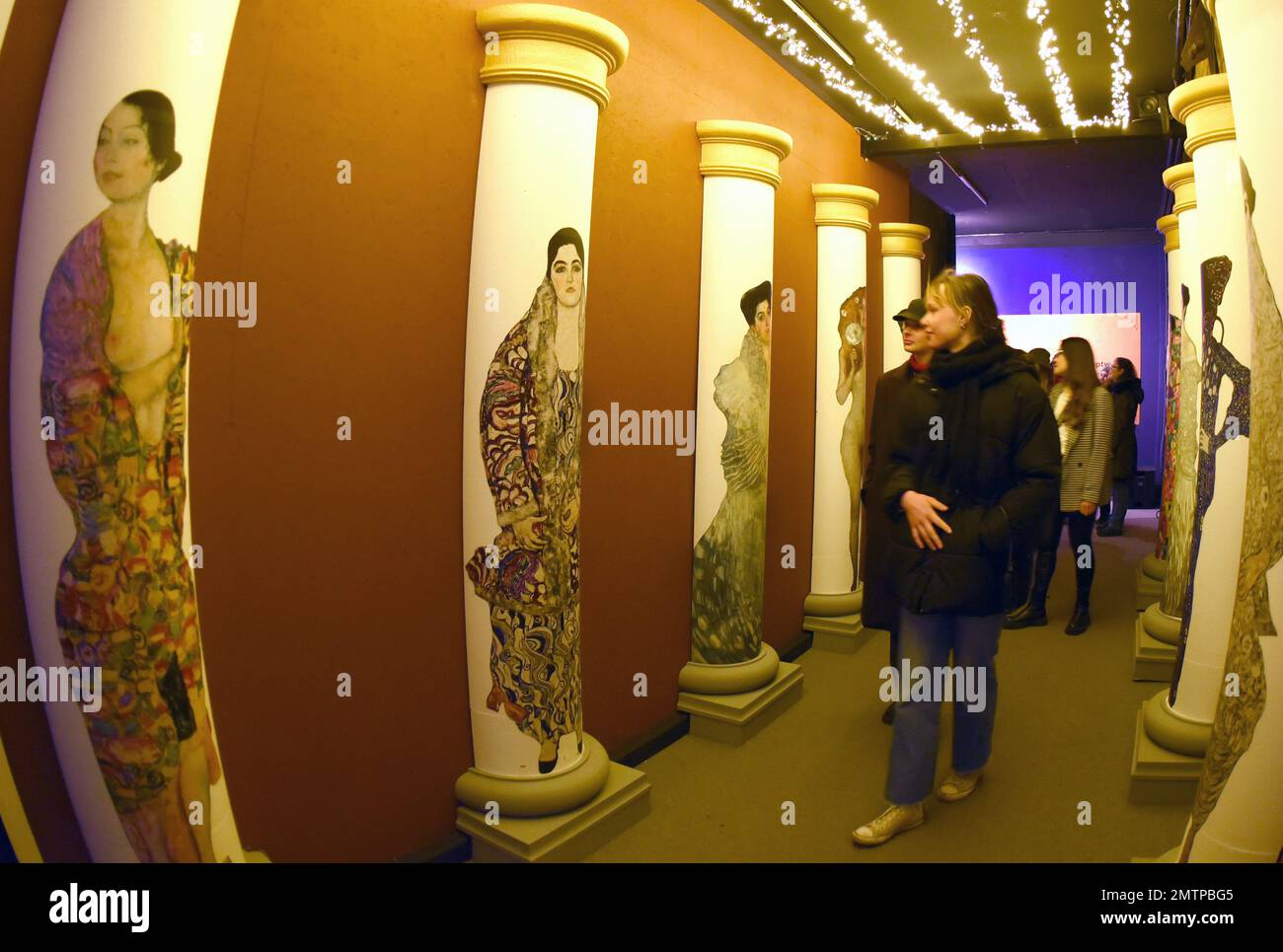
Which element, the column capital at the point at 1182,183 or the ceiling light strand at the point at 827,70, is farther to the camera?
the ceiling light strand at the point at 827,70

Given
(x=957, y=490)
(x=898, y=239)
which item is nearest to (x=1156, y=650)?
(x=957, y=490)

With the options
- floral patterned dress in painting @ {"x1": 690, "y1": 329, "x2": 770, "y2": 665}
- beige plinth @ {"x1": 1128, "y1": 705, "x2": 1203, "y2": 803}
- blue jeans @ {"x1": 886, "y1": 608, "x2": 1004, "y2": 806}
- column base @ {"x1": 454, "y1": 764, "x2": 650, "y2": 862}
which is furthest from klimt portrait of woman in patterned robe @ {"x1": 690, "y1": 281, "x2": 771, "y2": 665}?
beige plinth @ {"x1": 1128, "y1": 705, "x2": 1203, "y2": 803}

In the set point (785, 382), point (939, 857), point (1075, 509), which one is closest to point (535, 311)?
point (939, 857)

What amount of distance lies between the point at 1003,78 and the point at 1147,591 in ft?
12.0

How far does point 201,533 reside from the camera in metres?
2.04

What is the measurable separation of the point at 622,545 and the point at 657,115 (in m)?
1.79

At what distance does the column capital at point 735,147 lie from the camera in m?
3.75

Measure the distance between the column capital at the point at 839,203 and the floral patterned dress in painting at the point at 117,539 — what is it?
12.9 ft

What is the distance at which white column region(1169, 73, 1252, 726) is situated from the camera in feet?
9.21

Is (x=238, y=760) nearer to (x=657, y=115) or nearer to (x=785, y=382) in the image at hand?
(x=657, y=115)

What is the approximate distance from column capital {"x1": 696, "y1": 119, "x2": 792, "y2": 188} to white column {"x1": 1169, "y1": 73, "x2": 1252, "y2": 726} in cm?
155

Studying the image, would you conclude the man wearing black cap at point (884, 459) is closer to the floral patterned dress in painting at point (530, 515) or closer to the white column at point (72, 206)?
the floral patterned dress in painting at point (530, 515)

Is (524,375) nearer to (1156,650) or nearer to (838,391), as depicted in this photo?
(838,391)

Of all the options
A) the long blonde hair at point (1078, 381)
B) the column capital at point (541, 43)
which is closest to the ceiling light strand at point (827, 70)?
the long blonde hair at point (1078, 381)
